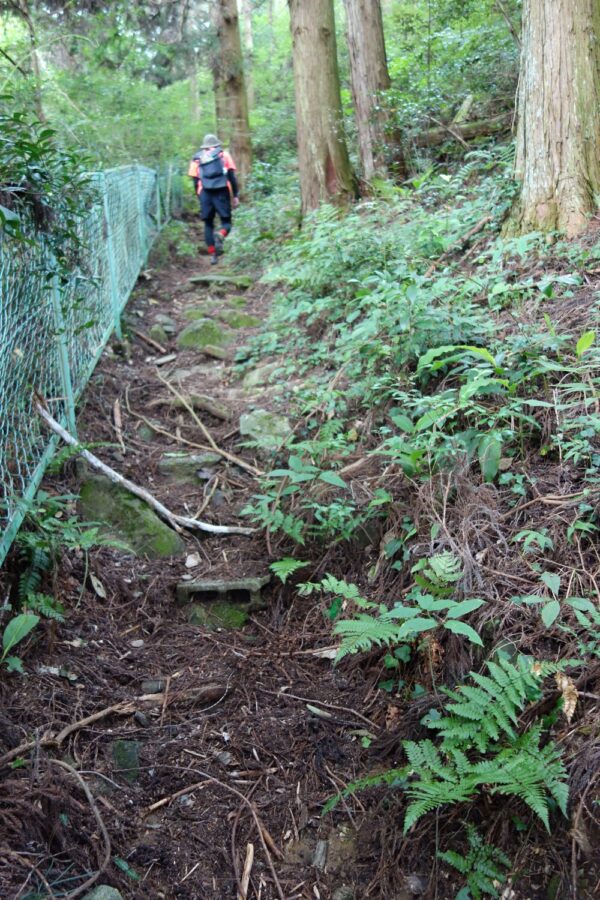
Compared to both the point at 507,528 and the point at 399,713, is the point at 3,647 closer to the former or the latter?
the point at 399,713

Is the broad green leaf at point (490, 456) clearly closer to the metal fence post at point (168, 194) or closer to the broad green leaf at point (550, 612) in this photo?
the broad green leaf at point (550, 612)

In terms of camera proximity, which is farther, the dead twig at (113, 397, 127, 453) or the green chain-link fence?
the dead twig at (113, 397, 127, 453)

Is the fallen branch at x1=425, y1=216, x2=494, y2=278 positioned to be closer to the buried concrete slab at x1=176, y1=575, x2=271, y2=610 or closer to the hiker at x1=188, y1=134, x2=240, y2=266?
the buried concrete slab at x1=176, y1=575, x2=271, y2=610

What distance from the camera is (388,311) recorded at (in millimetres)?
4824

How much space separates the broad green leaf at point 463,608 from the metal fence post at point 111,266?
4.99m

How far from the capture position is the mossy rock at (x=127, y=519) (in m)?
4.45

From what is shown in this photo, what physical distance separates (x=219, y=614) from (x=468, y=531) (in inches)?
60.5

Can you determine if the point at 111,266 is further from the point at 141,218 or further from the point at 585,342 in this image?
the point at 585,342

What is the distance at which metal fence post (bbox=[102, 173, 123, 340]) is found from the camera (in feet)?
21.1

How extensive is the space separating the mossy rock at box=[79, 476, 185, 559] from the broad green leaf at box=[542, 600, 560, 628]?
241 centimetres

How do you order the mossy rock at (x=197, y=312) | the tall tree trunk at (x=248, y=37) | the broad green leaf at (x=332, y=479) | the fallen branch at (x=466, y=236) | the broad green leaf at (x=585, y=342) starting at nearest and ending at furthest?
the broad green leaf at (x=585, y=342) → the broad green leaf at (x=332, y=479) → the fallen branch at (x=466, y=236) → the mossy rock at (x=197, y=312) → the tall tree trunk at (x=248, y=37)

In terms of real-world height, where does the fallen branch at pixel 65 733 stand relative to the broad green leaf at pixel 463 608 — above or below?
below

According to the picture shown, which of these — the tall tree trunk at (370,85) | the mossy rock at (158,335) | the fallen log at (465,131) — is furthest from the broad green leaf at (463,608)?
the tall tree trunk at (370,85)

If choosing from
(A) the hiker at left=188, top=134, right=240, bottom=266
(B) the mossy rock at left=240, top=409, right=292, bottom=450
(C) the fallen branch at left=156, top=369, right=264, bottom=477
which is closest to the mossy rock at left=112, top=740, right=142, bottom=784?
(C) the fallen branch at left=156, top=369, right=264, bottom=477
